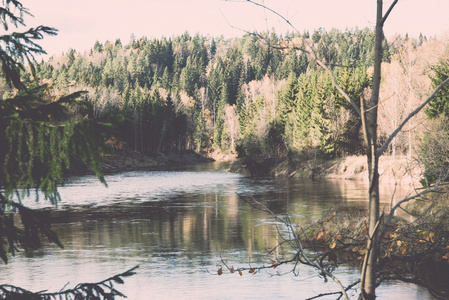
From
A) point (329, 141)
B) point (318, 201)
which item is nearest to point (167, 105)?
point (329, 141)

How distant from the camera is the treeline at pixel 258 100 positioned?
738 centimetres

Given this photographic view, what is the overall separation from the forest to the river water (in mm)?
4058

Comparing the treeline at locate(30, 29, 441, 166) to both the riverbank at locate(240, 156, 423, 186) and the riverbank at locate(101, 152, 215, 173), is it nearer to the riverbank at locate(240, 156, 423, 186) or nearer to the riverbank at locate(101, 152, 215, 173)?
the riverbank at locate(240, 156, 423, 186)

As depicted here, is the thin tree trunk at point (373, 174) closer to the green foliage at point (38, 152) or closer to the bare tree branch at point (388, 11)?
the bare tree branch at point (388, 11)

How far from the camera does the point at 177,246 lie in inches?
882

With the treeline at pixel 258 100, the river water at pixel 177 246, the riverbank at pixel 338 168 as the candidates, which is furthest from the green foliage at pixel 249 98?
the river water at pixel 177 246

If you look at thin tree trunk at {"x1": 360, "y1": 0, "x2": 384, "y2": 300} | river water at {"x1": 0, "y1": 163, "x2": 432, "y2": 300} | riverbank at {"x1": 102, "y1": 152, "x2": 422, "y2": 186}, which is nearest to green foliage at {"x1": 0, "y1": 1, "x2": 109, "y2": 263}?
thin tree trunk at {"x1": 360, "y1": 0, "x2": 384, "y2": 300}

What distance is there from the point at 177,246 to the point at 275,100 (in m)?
67.1

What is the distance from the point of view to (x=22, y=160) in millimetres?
3064

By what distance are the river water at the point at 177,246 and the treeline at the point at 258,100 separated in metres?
5.55

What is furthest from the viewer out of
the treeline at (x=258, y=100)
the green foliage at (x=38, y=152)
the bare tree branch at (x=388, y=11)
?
the treeline at (x=258, y=100)

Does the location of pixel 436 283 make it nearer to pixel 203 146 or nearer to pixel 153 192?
pixel 153 192

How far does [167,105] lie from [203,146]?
60.6ft

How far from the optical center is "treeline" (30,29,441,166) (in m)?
7.38
